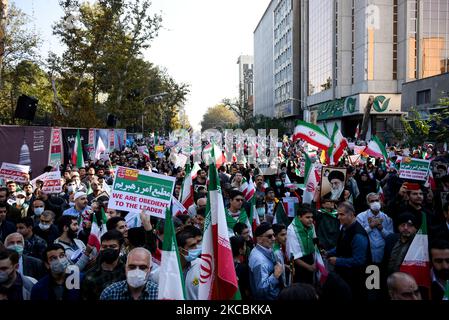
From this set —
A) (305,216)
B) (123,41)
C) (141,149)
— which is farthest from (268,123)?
(305,216)

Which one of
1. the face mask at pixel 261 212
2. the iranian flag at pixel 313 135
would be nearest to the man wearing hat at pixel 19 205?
the face mask at pixel 261 212

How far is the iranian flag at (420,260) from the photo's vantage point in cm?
451

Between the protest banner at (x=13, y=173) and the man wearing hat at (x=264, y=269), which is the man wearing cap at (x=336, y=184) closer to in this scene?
the man wearing hat at (x=264, y=269)

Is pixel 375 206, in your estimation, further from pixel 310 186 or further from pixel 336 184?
pixel 310 186

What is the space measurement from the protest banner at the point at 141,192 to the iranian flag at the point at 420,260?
8.96 ft

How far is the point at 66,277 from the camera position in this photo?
448cm

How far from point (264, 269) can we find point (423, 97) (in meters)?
34.1

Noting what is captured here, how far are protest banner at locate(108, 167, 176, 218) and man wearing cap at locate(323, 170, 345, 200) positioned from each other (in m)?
3.60

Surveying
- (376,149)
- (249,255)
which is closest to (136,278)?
(249,255)

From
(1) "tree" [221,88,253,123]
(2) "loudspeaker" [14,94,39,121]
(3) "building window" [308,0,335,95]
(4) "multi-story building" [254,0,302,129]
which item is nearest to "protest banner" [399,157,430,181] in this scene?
(2) "loudspeaker" [14,94,39,121]

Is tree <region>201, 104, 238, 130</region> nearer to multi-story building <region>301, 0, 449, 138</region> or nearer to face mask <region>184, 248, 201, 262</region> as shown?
multi-story building <region>301, 0, 449, 138</region>

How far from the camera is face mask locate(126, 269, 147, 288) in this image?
4012 millimetres

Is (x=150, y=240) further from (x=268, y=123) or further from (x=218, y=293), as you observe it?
(x=268, y=123)
